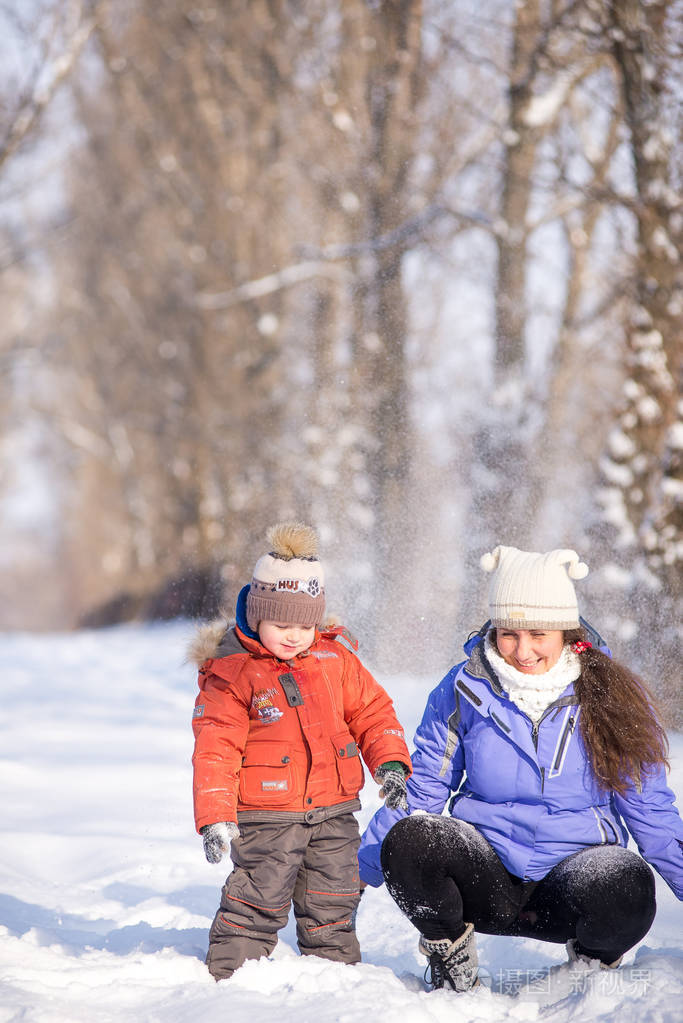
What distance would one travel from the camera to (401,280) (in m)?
8.61

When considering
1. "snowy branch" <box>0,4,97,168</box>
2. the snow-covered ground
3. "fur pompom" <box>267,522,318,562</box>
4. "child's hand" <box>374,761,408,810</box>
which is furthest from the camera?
"snowy branch" <box>0,4,97,168</box>

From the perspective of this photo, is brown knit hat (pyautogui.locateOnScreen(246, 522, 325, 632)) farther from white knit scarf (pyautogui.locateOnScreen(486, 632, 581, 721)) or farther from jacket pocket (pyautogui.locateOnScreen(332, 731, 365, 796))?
white knit scarf (pyautogui.locateOnScreen(486, 632, 581, 721))

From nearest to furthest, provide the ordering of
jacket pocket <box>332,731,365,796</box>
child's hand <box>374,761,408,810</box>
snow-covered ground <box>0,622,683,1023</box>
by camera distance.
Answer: snow-covered ground <box>0,622,683,1023</box> < child's hand <box>374,761,408,810</box> < jacket pocket <box>332,731,365,796</box>

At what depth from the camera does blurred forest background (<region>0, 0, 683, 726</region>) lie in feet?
19.6

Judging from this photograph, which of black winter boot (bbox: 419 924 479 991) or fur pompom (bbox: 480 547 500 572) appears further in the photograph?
fur pompom (bbox: 480 547 500 572)

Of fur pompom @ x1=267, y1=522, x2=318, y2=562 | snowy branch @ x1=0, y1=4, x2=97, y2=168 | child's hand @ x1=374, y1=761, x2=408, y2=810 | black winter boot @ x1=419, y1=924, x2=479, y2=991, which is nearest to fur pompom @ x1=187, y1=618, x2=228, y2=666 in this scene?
fur pompom @ x1=267, y1=522, x2=318, y2=562

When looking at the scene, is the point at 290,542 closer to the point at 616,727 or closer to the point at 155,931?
the point at 616,727

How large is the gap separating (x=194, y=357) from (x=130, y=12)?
4.57 m

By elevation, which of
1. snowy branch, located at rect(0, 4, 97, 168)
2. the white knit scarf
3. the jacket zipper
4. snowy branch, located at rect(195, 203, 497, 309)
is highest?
snowy branch, located at rect(0, 4, 97, 168)

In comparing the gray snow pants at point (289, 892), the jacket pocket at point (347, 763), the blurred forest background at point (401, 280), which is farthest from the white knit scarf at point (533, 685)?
the blurred forest background at point (401, 280)

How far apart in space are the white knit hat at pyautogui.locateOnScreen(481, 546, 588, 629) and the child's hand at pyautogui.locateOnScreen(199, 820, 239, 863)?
0.81 m

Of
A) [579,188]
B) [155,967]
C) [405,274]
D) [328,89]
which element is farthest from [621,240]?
[155,967]

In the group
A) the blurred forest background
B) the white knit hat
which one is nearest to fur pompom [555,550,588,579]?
the white knit hat

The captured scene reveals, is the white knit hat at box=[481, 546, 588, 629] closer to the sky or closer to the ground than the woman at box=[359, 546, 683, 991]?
closer to the sky
